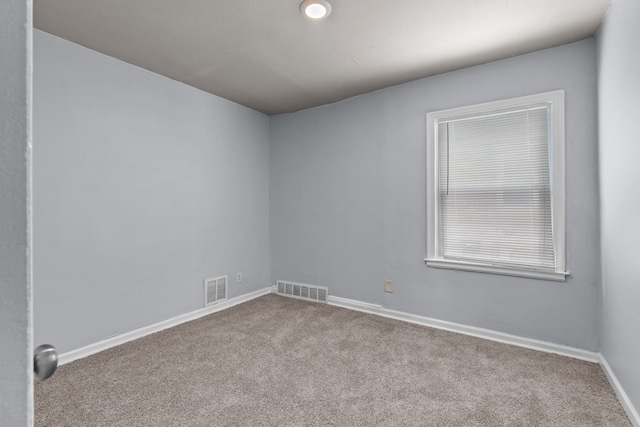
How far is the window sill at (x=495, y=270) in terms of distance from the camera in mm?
2486

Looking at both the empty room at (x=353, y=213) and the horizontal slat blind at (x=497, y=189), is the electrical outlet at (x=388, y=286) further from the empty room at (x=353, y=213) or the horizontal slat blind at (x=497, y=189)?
the horizontal slat blind at (x=497, y=189)

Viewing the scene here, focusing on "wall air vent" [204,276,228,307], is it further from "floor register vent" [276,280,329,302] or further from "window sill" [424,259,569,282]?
"window sill" [424,259,569,282]

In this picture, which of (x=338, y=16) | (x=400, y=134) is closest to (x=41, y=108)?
(x=338, y=16)

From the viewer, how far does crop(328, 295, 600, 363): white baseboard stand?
7.95ft

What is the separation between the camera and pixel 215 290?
348 centimetres

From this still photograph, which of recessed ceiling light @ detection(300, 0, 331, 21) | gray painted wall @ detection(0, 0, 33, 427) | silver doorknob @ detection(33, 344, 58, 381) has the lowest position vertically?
silver doorknob @ detection(33, 344, 58, 381)

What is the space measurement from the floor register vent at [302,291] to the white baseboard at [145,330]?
1.09ft

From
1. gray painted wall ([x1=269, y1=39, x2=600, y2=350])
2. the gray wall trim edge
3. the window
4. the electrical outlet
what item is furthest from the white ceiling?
the gray wall trim edge

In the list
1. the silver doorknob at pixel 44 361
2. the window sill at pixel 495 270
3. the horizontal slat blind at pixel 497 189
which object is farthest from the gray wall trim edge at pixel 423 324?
the silver doorknob at pixel 44 361

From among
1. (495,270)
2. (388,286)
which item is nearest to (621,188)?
(495,270)

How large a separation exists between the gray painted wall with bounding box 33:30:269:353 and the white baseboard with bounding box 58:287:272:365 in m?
0.05

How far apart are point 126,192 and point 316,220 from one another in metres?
1.98

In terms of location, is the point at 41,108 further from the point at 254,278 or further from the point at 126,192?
the point at 254,278

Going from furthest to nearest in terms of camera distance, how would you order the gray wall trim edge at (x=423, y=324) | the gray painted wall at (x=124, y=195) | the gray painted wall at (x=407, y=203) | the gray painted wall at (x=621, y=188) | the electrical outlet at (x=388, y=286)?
the electrical outlet at (x=388, y=286) < the gray painted wall at (x=407, y=203) < the gray painted wall at (x=124, y=195) < the gray wall trim edge at (x=423, y=324) < the gray painted wall at (x=621, y=188)
